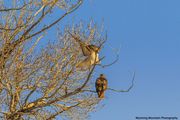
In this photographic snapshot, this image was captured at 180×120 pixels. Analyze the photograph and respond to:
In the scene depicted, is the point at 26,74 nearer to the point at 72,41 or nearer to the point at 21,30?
the point at 21,30

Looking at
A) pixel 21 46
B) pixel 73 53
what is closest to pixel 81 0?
pixel 21 46

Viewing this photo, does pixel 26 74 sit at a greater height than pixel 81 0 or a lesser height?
lesser

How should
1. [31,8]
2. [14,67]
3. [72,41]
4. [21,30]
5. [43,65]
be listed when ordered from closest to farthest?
[31,8], [21,30], [14,67], [43,65], [72,41]

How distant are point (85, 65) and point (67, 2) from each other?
6.37 ft

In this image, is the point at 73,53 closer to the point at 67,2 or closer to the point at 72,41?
the point at 72,41

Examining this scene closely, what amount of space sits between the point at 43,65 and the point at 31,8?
13.2ft

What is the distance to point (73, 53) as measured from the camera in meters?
16.8

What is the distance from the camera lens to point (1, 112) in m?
13.5

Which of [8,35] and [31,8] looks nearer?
[31,8]

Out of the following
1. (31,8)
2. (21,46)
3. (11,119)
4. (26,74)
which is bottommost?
(11,119)

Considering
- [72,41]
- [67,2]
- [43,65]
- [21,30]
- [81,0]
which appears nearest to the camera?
[81,0]

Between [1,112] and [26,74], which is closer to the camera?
[1,112]

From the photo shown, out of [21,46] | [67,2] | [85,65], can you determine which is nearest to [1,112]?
[21,46]

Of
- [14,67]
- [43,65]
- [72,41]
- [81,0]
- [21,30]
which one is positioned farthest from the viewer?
[72,41]
